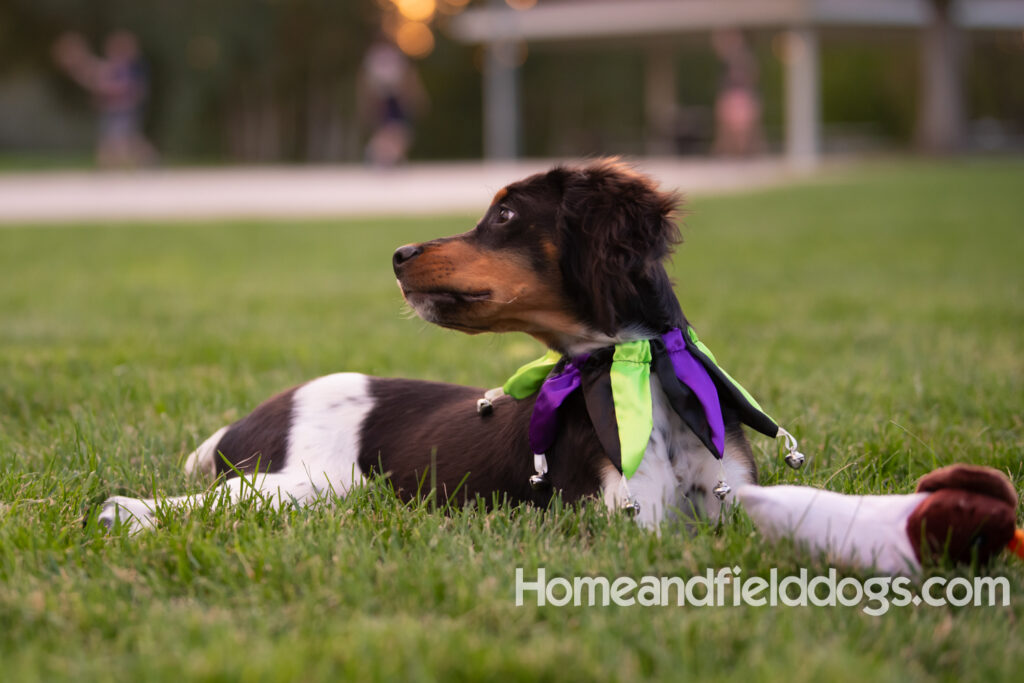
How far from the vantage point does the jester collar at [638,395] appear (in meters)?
2.75

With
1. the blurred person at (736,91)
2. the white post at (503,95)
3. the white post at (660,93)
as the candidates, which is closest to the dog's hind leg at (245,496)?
the blurred person at (736,91)

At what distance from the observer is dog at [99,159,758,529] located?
2.91 metres

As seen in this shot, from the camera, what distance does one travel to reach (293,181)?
78.8ft

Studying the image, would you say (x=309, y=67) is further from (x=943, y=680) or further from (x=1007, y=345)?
(x=943, y=680)

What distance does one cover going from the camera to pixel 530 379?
10.5ft

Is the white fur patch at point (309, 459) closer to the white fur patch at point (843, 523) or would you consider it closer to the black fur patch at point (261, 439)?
the black fur patch at point (261, 439)

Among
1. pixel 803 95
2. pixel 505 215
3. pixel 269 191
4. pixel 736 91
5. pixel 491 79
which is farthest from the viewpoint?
pixel 491 79

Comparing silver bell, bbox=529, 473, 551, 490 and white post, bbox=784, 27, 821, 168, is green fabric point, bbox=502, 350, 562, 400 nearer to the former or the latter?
silver bell, bbox=529, 473, 551, 490

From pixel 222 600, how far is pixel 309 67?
142 ft

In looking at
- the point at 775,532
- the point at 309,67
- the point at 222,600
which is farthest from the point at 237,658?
the point at 309,67

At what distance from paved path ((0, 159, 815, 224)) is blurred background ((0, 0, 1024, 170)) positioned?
171cm

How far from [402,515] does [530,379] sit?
579mm

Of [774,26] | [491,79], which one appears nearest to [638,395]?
[774,26]

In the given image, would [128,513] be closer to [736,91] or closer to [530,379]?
[530,379]
